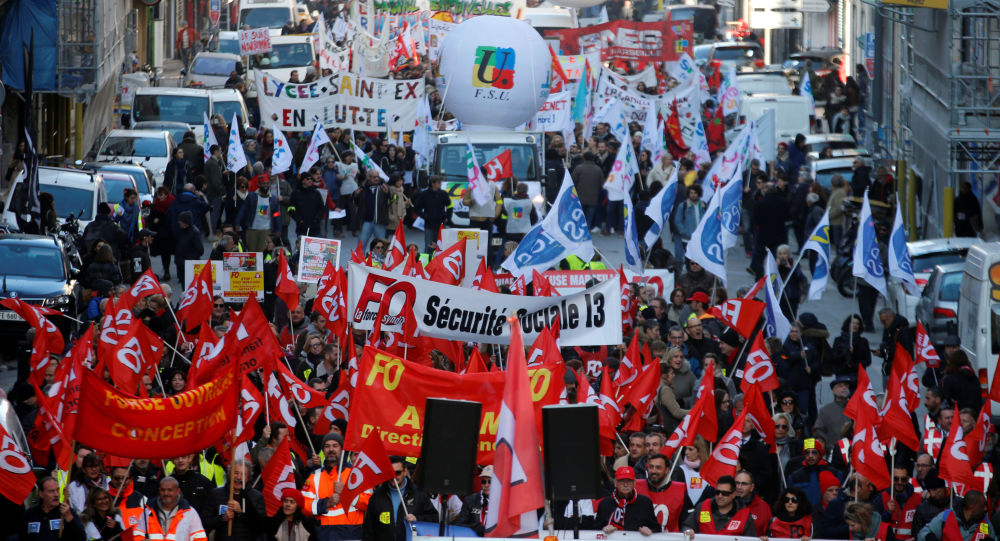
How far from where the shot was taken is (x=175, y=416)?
40.2ft

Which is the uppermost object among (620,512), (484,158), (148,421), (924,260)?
(484,158)

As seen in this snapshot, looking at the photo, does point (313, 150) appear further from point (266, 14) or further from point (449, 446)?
point (266, 14)

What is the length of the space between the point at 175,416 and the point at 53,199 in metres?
12.9

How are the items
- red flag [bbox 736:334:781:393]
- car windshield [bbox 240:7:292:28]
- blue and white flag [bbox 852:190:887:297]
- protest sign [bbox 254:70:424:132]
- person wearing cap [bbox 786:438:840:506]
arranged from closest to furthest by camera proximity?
person wearing cap [bbox 786:438:840:506] → red flag [bbox 736:334:781:393] → blue and white flag [bbox 852:190:887:297] → protest sign [bbox 254:70:424:132] → car windshield [bbox 240:7:292:28]

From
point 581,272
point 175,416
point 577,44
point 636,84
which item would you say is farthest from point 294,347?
point 577,44

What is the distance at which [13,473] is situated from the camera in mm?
11625

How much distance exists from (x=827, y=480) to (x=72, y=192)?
14.6 metres

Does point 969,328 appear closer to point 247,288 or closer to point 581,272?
point 581,272

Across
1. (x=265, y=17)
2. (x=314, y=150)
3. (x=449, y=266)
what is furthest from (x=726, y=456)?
(x=265, y=17)

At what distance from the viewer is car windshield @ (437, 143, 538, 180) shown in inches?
1067

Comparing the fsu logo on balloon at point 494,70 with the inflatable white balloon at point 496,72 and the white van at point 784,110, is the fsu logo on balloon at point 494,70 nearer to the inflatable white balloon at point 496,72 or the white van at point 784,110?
the inflatable white balloon at point 496,72

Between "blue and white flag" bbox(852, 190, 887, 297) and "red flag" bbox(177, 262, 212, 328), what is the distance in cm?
667

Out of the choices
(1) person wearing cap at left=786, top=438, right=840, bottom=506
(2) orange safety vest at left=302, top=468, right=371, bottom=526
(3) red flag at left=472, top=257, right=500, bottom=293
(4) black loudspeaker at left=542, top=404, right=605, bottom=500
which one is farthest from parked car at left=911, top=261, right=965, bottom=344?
(4) black loudspeaker at left=542, top=404, right=605, bottom=500

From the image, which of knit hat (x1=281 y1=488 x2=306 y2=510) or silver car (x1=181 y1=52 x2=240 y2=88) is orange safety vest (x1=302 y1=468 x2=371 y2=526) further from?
silver car (x1=181 y1=52 x2=240 y2=88)
